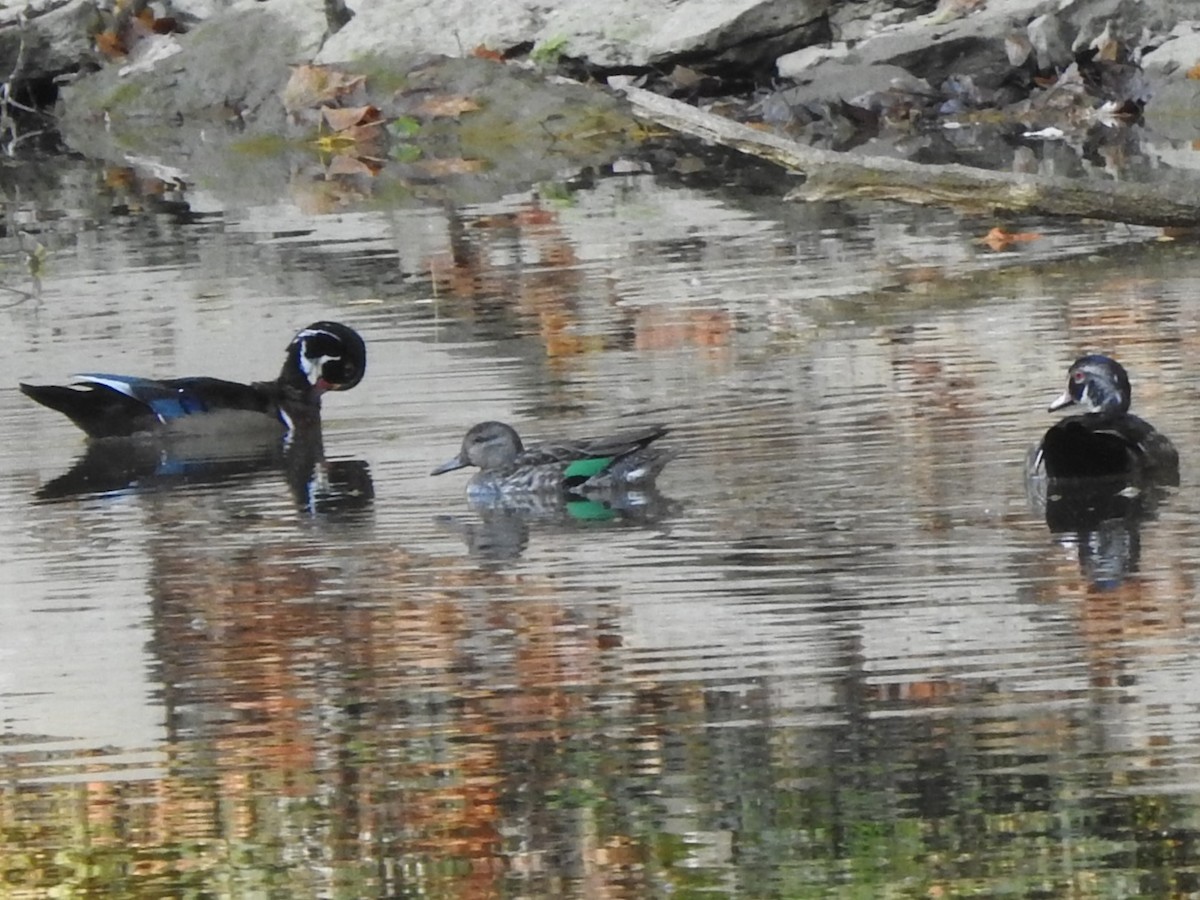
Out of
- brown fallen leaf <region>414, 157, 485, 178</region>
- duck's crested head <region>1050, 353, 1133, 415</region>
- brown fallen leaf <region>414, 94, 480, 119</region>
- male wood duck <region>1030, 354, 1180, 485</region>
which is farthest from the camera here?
brown fallen leaf <region>414, 94, 480, 119</region>

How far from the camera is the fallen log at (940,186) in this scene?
41.9 ft

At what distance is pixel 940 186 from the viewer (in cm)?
1288

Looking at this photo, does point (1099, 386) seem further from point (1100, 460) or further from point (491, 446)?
point (491, 446)

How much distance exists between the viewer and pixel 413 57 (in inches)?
1070

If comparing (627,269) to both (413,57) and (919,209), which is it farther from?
(413,57)

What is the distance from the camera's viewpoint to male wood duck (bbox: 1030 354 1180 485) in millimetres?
8805

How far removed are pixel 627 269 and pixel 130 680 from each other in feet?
27.7

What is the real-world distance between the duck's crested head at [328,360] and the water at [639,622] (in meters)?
0.20

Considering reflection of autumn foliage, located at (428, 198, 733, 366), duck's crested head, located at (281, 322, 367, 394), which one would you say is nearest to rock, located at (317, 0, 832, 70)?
reflection of autumn foliage, located at (428, 198, 733, 366)

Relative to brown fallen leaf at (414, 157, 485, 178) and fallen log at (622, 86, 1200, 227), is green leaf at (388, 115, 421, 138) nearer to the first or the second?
brown fallen leaf at (414, 157, 485, 178)

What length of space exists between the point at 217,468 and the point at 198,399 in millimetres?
543

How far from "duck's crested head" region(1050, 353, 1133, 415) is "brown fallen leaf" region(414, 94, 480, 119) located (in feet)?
57.7

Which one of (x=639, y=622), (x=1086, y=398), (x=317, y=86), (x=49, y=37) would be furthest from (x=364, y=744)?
(x=49, y=37)

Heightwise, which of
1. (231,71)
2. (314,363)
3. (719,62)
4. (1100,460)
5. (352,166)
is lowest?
(1100,460)
